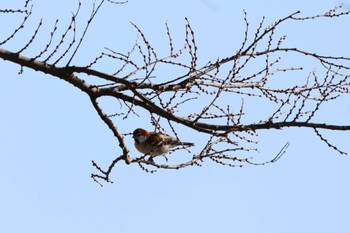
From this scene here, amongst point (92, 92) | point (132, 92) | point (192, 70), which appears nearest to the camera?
point (192, 70)

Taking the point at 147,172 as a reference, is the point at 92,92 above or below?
above

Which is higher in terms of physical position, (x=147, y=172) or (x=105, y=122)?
(x=105, y=122)

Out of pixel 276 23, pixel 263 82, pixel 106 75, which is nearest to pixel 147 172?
pixel 106 75

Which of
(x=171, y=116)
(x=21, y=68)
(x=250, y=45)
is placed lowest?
(x=171, y=116)

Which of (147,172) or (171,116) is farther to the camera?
(147,172)

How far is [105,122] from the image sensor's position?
22.4 feet

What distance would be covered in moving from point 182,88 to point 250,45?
2.74 ft

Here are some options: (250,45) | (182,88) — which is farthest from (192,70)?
(250,45)

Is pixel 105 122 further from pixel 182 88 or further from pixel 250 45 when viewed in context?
pixel 250 45

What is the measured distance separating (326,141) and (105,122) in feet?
8.61

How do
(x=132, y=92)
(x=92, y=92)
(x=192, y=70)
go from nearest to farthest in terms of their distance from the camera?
1. (x=192, y=70)
2. (x=132, y=92)
3. (x=92, y=92)

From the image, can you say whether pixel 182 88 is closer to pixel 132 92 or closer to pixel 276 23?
pixel 132 92

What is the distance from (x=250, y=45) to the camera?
19.0 feet

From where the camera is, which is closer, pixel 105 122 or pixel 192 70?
pixel 192 70
